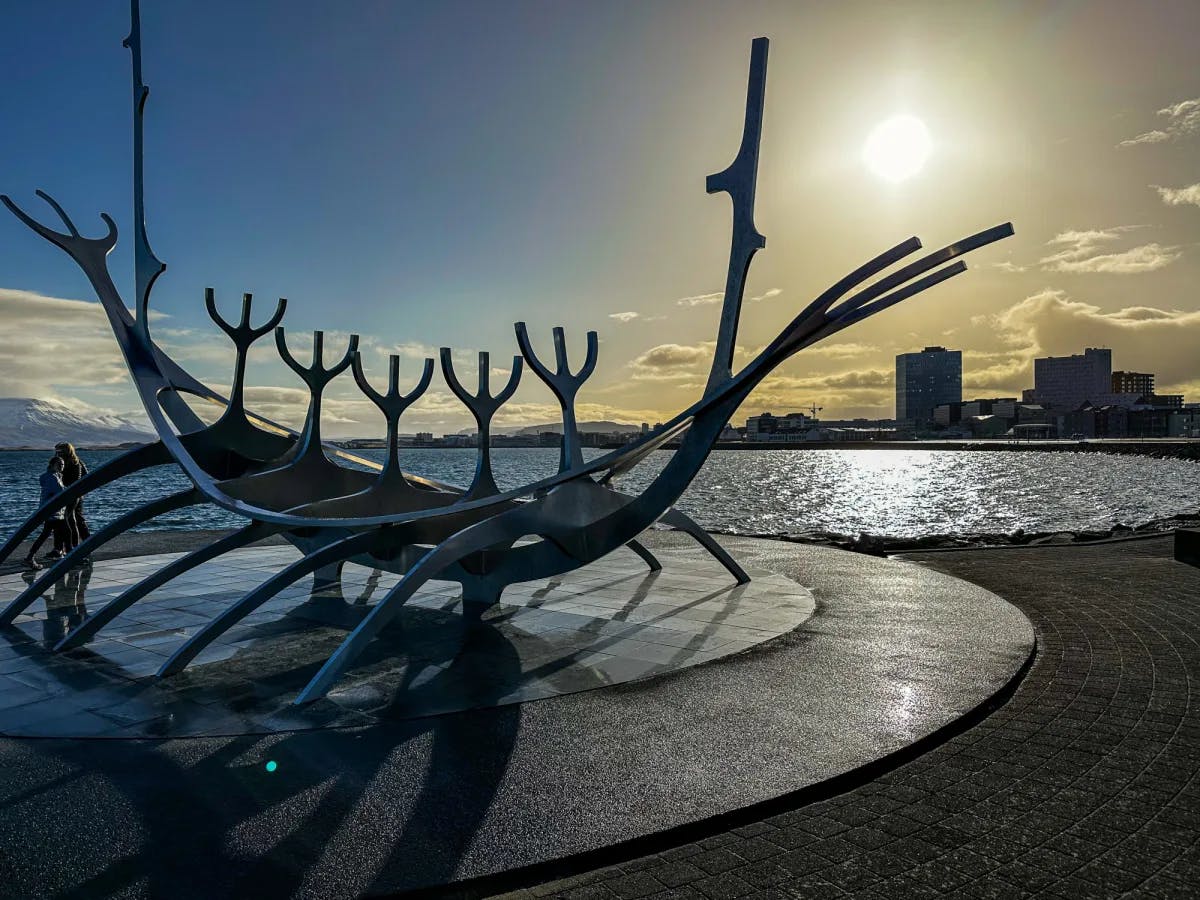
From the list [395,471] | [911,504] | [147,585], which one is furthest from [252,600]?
[911,504]

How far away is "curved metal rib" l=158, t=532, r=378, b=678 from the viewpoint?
842 centimetres

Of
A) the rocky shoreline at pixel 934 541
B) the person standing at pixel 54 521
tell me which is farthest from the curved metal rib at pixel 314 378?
the rocky shoreline at pixel 934 541

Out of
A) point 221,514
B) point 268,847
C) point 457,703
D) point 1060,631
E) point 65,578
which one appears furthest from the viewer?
point 221,514

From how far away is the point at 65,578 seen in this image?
48.0ft

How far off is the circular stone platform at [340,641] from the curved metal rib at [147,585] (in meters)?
0.22

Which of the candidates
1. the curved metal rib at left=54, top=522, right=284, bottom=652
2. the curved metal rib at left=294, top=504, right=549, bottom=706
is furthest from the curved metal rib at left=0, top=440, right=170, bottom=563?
the curved metal rib at left=294, top=504, right=549, bottom=706

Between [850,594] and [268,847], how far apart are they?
955 centimetres

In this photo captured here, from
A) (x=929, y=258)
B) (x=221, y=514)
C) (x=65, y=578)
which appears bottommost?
(x=221, y=514)

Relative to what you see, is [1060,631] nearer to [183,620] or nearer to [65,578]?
[183,620]

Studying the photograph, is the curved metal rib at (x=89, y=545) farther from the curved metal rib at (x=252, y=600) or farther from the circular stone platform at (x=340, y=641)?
the curved metal rib at (x=252, y=600)

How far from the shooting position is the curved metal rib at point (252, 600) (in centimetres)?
842

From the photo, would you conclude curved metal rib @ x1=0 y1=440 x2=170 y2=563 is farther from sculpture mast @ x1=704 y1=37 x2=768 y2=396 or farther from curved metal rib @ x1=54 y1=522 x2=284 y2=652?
sculpture mast @ x1=704 y1=37 x2=768 y2=396

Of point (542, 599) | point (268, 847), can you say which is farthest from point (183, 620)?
point (268, 847)

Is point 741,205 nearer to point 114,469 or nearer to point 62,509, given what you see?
point 114,469
